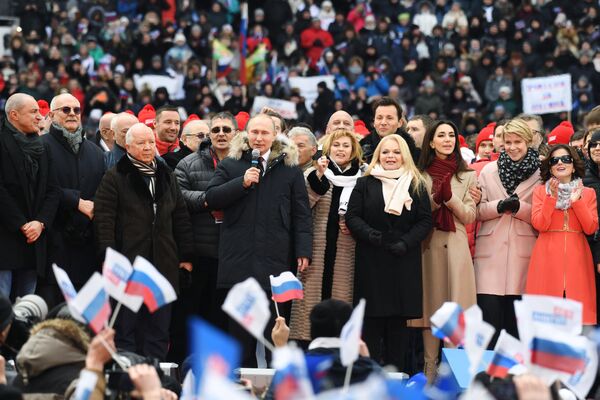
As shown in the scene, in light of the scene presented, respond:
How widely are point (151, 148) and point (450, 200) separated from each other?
2289mm

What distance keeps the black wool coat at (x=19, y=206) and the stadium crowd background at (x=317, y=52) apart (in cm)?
1037

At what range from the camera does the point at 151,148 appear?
1007cm

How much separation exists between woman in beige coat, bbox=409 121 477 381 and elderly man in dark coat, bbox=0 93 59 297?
9.44 ft

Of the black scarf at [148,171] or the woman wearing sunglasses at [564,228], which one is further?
the woman wearing sunglasses at [564,228]

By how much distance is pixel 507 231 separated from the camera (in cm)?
1066

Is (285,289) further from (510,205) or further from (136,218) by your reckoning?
(510,205)

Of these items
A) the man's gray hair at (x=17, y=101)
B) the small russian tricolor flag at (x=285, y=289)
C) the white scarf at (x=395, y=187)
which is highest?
the man's gray hair at (x=17, y=101)

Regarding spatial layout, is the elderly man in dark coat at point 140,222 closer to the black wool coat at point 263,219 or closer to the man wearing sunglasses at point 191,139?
the black wool coat at point 263,219

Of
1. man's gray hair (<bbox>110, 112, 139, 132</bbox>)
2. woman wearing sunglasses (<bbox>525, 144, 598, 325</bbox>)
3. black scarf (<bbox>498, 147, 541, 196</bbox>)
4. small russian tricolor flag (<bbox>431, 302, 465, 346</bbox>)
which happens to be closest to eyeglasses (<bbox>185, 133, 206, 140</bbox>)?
man's gray hair (<bbox>110, 112, 139, 132</bbox>)

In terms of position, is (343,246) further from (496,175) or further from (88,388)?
(88,388)

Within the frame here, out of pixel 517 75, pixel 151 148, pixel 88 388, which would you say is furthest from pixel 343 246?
pixel 517 75

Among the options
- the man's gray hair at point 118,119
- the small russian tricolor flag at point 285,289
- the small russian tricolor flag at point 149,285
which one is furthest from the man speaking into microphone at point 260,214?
the small russian tricolor flag at point 149,285

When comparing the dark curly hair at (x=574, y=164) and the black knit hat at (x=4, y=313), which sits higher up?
the dark curly hair at (x=574, y=164)

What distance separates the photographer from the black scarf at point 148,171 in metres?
10.1
